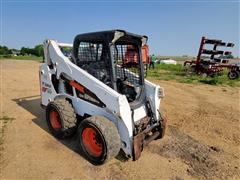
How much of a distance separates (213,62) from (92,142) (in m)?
12.4

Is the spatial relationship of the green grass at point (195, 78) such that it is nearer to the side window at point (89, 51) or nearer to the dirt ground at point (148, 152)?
the dirt ground at point (148, 152)

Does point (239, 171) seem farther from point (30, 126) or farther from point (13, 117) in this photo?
point (13, 117)

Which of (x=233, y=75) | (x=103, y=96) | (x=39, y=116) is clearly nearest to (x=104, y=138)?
(x=103, y=96)

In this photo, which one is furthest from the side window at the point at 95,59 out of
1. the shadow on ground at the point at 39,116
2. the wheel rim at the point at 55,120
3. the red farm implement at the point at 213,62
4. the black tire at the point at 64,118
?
the red farm implement at the point at 213,62

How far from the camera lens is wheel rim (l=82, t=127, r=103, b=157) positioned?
3129mm

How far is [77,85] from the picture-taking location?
3.64m

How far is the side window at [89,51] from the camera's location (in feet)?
11.7

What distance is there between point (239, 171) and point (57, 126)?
313 centimetres

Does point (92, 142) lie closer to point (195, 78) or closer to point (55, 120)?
point (55, 120)

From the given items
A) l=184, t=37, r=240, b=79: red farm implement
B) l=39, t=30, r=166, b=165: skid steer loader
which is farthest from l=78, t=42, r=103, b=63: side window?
l=184, t=37, r=240, b=79: red farm implement

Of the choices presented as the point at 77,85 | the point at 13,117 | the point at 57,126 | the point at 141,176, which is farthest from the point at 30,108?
the point at 141,176

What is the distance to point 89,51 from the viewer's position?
374 cm

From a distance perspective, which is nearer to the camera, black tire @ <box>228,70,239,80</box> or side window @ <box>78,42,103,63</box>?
side window @ <box>78,42,103,63</box>

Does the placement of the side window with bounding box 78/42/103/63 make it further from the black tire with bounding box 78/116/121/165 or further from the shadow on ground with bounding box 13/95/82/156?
the shadow on ground with bounding box 13/95/82/156
